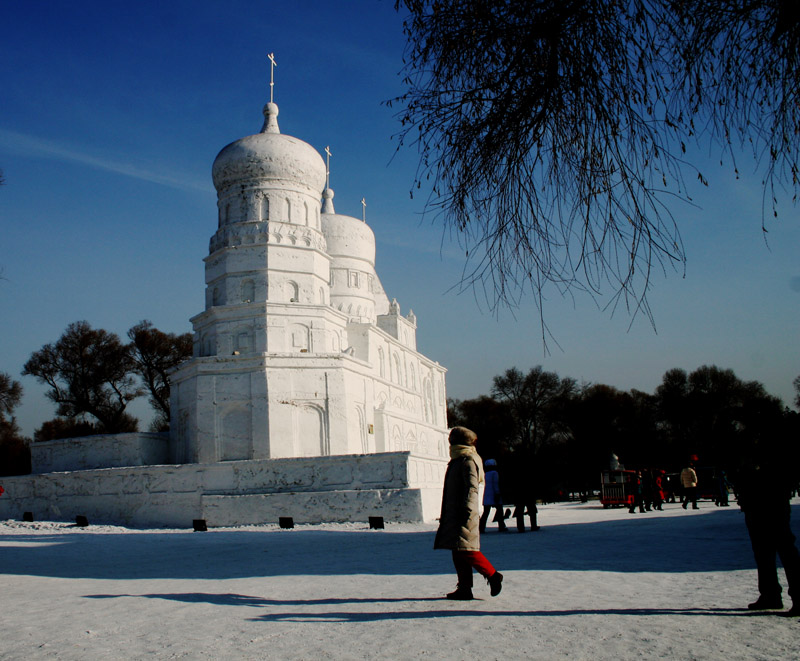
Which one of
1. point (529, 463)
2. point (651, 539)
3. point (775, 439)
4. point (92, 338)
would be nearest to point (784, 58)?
point (775, 439)

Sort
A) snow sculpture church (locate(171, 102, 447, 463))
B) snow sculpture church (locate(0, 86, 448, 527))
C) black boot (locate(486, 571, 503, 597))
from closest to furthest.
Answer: black boot (locate(486, 571, 503, 597)) < snow sculpture church (locate(0, 86, 448, 527)) < snow sculpture church (locate(171, 102, 447, 463))

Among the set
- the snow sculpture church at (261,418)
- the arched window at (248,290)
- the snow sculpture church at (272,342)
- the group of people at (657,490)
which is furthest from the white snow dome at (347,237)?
the group of people at (657,490)

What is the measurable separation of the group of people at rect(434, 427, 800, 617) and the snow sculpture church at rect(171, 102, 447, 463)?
18.8 metres

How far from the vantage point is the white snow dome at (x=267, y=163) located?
27594 mm

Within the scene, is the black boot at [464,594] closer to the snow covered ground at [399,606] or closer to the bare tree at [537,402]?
the snow covered ground at [399,606]

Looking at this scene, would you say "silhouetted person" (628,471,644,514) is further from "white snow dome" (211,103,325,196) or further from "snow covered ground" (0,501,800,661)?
"white snow dome" (211,103,325,196)

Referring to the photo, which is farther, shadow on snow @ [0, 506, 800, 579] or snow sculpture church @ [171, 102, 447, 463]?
snow sculpture church @ [171, 102, 447, 463]

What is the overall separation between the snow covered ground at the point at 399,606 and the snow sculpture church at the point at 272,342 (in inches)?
540

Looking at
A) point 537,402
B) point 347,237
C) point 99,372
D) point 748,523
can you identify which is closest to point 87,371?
point 99,372

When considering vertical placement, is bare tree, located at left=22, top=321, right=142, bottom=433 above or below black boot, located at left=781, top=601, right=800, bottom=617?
above

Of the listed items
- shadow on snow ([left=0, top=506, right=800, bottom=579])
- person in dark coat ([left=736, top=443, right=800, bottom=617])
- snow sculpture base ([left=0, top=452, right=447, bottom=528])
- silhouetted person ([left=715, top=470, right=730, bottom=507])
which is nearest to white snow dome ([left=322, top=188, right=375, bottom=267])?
snow sculpture base ([left=0, top=452, right=447, bottom=528])

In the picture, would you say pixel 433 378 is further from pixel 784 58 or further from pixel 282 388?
pixel 784 58

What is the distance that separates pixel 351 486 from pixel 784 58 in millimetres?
17474

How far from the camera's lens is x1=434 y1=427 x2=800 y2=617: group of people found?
196 inches
